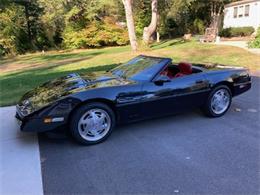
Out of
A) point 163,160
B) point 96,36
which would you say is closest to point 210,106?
point 163,160

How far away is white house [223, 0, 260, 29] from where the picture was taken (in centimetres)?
2605

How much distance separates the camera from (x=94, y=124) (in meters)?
4.22

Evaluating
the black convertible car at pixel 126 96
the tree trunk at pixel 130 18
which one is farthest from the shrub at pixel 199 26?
the black convertible car at pixel 126 96

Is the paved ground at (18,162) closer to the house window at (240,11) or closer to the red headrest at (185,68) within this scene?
the red headrest at (185,68)

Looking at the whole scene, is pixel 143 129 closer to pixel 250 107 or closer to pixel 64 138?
pixel 64 138

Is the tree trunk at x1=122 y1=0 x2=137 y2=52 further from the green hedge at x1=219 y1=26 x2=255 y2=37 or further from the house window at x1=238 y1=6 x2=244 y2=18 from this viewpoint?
the house window at x1=238 y1=6 x2=244 y2=18

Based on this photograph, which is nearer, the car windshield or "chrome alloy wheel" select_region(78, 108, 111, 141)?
"chrome alloy wheel" select_region(78, 108, 111, 141)

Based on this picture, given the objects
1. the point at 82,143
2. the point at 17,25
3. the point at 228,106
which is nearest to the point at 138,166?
the point at 82,143

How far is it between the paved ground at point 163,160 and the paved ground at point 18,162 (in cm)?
11

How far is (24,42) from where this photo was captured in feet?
87.0

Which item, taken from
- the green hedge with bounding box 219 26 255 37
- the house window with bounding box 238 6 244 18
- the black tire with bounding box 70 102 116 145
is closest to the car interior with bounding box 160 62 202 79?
the black tire with bounding box 70 102 116 145

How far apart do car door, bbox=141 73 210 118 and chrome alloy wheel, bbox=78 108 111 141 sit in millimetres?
631

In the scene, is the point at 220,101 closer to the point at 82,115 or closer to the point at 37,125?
the point at 82,115

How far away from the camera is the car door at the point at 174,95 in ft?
14.9
